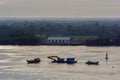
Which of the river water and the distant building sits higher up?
the distant building

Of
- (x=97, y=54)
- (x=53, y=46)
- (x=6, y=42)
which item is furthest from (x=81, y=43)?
(x=97, y=54)

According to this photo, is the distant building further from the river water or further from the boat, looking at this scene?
the boat

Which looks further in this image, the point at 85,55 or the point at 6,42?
the point at 6,42

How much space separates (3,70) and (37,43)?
12361 millimetres

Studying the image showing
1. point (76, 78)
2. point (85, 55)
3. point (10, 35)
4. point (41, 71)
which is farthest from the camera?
point (10, 35)

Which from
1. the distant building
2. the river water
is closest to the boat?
the river water

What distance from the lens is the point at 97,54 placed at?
77.0 ft

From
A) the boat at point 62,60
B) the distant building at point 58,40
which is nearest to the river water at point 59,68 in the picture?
the boat at point 62,60

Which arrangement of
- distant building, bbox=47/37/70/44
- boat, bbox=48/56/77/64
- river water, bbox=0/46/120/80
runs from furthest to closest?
distant building, bbox=47/37/70/44, boat, bbox=48/56/77/64, river water, bbox=0/46/120/80

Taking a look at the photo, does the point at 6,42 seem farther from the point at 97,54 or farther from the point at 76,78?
the point at 76,78

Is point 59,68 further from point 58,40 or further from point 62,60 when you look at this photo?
point 58,40

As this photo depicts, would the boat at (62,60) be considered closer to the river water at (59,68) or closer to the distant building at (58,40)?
the river water at (59,68)

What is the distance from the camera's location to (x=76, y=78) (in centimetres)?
1609

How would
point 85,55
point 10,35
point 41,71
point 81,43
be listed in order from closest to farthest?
1. point 41,71
2. point 85,55
3. point 81,43
4. point 10,35
